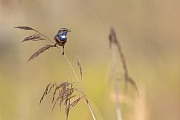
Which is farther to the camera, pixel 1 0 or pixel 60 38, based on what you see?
pixel 1 0

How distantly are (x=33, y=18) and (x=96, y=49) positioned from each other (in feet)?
3.62

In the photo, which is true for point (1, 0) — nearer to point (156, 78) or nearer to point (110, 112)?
point (110, 112)

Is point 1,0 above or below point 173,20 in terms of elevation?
below

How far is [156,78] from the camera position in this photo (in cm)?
325

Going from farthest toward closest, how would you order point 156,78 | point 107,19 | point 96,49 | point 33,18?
1. point 96,49
2. point 107,19
3. point 33,18
4. point 156,78

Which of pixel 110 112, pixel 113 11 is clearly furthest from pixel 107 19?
pixel 110 112

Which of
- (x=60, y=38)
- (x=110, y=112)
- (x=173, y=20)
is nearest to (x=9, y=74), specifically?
(x=173, y=20)

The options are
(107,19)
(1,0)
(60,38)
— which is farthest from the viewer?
(107,19)

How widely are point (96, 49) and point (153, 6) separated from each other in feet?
3.55

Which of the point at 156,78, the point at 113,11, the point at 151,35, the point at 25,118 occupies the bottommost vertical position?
the point at 25,118

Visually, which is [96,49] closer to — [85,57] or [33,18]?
[85,57]

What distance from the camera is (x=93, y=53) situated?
4699 mm

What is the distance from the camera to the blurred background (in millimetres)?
2582

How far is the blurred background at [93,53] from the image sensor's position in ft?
8.47
